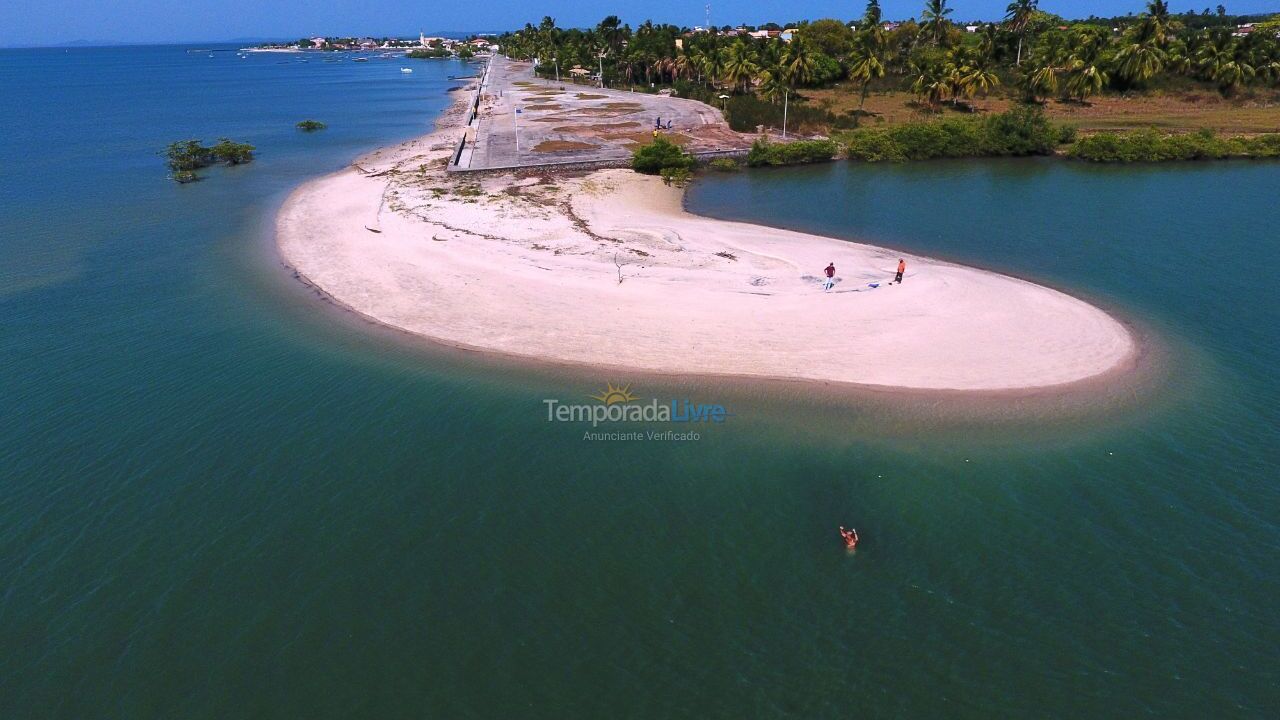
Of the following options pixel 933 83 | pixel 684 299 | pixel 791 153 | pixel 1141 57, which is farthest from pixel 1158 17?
pixel 684 299

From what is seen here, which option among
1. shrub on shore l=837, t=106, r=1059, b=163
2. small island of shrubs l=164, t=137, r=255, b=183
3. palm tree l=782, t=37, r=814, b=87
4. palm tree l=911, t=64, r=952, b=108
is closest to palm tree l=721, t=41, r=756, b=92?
palm tree l=782, t=37, r=814, b=87

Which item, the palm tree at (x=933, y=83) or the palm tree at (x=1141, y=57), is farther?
the palm tree at (x=1141, y=57)

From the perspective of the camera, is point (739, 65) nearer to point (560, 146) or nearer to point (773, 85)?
point (773, 85)

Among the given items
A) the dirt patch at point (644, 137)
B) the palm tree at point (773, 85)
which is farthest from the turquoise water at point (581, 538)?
the palm tree at point (773, 85)

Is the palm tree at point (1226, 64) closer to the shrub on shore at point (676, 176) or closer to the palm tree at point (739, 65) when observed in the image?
the palm tree at point (739, 65)

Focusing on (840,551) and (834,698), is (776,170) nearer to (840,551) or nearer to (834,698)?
(840,551)

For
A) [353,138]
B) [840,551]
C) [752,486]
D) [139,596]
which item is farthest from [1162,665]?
[353,138]
